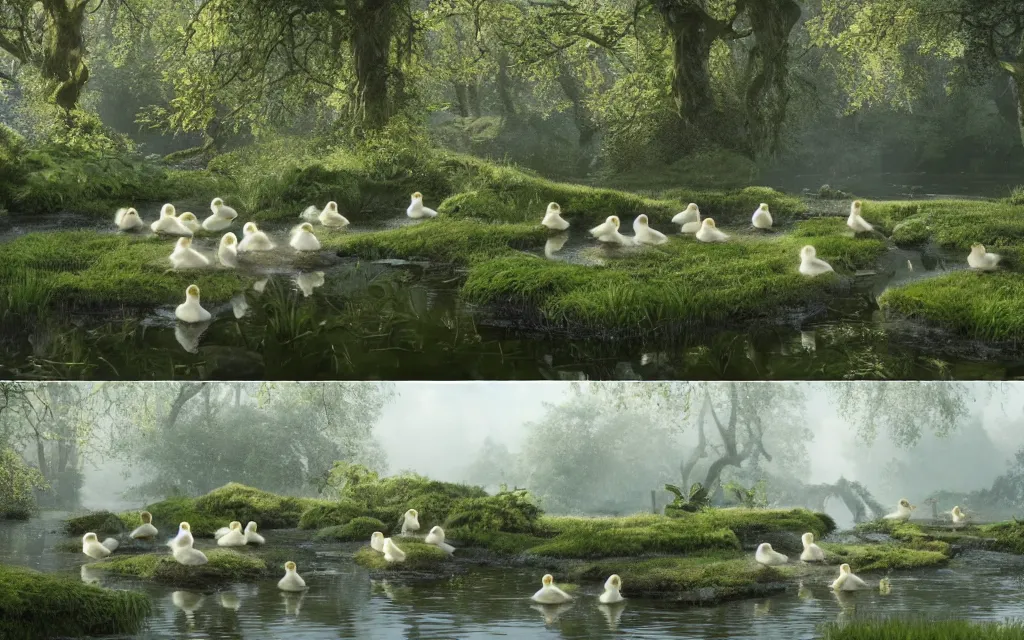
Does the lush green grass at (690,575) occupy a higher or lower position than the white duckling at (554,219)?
lower

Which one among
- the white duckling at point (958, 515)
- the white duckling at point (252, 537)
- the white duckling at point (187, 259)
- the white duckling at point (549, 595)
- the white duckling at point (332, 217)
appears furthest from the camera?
the white duckling at point (958, 515)

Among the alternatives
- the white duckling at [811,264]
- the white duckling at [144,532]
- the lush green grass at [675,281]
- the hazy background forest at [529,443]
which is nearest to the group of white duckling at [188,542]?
the white duckling at [144,532]

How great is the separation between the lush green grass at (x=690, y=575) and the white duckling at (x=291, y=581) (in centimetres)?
121

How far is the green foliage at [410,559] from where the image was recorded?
215 inches

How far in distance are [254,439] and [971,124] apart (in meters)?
3.52

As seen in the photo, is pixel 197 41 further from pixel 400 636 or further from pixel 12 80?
pixel 400 636

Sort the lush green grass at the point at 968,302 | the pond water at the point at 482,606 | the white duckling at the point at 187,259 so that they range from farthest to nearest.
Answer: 1. the pond water at the point at 482,606
2. the white duckling at the point at 187,259
3. the lush green grass at the point at 968,302

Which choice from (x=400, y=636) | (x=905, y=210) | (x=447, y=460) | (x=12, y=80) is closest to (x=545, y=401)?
(x=447, y=460)

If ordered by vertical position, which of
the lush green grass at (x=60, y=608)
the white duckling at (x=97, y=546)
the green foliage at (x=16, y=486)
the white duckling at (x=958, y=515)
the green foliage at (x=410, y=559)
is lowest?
the lush green grass at (x=60, y=608)

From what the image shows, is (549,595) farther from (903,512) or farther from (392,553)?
(903,512)

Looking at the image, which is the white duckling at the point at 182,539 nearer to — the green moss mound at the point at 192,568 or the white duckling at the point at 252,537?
the green moss mound at the point at 192,568

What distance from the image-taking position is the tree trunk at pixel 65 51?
4.47m

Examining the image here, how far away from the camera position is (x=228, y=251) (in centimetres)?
441

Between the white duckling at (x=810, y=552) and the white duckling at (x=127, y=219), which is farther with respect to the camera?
the white duckling at (x=810, y=552)
